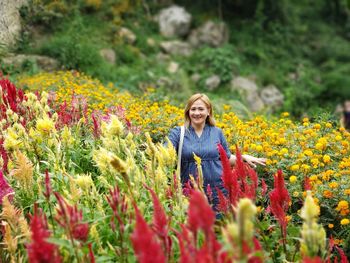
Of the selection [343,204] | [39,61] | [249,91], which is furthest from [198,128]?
[249,91]

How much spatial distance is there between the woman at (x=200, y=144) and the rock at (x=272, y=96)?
1119 cm

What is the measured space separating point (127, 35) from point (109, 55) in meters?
1.60

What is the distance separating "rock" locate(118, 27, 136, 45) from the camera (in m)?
14.6

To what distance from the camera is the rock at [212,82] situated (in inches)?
575

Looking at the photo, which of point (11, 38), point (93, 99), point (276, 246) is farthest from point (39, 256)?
point (11, 38)

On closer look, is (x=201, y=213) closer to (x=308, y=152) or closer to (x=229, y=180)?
(x=229, y=180)

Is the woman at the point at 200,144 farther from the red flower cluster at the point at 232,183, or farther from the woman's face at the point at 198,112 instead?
the red flower cluster at the point at 232,183

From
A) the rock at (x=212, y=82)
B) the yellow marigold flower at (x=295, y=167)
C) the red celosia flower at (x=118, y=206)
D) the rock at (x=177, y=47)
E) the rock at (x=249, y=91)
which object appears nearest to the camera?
the red celosia flower at (x=118, y=206)

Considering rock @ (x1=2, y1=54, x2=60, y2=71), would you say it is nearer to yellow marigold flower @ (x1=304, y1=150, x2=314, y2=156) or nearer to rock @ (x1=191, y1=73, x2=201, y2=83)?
rock @ (x1=191, y1=73, x2=201, y2=83)

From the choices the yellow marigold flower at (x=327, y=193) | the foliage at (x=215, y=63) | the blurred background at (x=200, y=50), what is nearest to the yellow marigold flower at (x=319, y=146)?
the yellow marigold flower at (x=327, y=193)

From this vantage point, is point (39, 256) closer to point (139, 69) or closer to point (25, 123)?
point (25, 123)

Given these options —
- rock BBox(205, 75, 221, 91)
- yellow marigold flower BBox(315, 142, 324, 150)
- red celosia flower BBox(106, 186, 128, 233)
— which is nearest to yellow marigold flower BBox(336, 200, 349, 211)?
yellow marigold flower BBox(315, 142, 324, 150)

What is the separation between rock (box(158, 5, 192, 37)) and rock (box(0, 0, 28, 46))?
8845 millimetres

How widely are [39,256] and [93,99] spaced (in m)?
5.41
